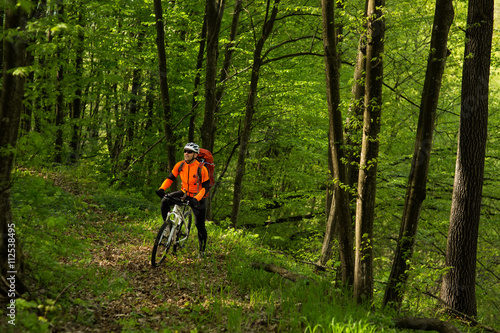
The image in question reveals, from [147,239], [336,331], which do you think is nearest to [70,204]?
[147,239]

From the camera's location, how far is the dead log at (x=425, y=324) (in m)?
4.61

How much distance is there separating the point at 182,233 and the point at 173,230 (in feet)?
1.55

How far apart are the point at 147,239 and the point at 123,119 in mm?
10129

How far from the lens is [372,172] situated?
5930 mm

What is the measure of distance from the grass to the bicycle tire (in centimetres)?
20

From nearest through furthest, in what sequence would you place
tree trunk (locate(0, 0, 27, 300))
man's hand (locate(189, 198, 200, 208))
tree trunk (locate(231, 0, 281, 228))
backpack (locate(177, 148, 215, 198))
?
A: tree trunk (locate(0, 0, 27, 300)), man's hand (locate(189, 198, 200, 208)), backpack (locate(177, 148, 215, 198)), tree trunk (locate(231, 0, 281, 228))

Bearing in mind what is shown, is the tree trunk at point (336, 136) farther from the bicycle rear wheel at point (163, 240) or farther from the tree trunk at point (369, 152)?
the bicycle rear wheel at point (163, 240)

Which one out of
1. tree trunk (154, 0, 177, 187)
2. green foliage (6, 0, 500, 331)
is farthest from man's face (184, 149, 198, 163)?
tree trunk (154, 0, 177, 187)

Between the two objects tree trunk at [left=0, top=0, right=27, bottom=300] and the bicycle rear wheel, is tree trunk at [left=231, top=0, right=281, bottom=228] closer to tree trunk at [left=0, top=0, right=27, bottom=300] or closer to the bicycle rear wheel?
the bicycle rear wheel

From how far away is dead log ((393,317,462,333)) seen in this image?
15.1 feet

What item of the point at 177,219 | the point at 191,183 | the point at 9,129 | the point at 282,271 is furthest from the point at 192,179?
the point at 9,129

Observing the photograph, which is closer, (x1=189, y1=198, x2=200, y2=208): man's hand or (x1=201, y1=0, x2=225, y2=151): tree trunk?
(x1=189, y1=198, x2=200, y2=208): man's hand

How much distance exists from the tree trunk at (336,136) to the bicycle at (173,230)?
2.80 m

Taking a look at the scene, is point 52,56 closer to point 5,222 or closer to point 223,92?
point 5,222
